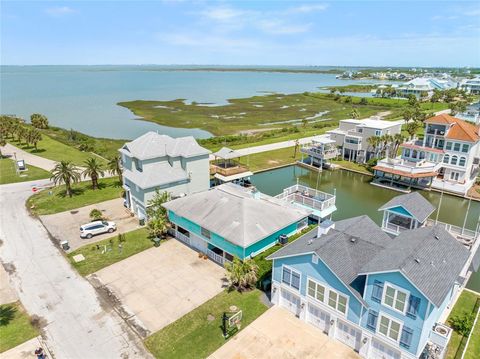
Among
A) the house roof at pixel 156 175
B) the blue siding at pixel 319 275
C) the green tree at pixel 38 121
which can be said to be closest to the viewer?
the blue siding at pixel 319 275

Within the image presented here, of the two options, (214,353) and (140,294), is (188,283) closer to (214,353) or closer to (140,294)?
(140,294)

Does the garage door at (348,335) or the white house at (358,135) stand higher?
the white house at (358,135)

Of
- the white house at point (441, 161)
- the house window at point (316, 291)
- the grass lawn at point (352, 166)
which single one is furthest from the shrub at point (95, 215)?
the grass lawn at point (352, 166)

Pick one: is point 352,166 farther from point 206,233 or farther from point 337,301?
point 337,301

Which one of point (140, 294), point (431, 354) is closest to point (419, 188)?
point (431, 354)

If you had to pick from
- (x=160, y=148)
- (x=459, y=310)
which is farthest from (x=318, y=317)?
(x=160, y=148)

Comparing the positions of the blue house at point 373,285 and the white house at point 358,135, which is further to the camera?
the white house at point 358,135

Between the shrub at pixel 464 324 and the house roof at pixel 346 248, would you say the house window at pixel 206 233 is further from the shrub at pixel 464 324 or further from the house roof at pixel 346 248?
the shrub at pixel 464 324
